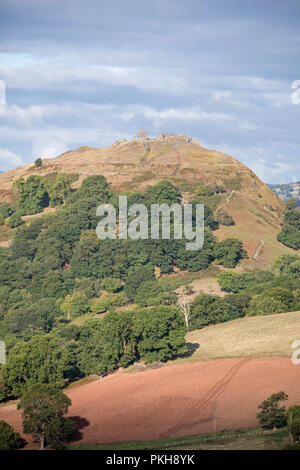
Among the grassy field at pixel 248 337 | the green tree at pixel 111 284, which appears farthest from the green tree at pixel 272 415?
the green tree at pixel 111 284

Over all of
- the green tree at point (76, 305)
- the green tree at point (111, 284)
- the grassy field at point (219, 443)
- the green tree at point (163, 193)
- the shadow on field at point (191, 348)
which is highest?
the green tree at point (163, 193)

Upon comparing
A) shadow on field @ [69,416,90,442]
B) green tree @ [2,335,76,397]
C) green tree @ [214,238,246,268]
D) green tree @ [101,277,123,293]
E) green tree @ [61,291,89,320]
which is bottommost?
shadow on field @ [69,416,90,442]

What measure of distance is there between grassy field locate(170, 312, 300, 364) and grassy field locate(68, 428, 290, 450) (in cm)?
2839

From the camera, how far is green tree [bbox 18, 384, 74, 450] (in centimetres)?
6228

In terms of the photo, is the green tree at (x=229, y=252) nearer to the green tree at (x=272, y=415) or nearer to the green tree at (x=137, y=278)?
the green tree at (x=137, y=278)

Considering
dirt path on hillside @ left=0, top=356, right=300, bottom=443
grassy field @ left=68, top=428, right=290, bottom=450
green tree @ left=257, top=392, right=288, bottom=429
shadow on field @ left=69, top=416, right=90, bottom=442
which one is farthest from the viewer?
dirt path on hillside @ left=0, top=356, right=300, bottom=443

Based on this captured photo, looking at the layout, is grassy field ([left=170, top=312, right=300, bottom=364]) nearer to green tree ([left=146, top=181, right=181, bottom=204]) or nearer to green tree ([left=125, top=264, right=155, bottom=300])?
green tree ([left=125, top=264, right=155, bottom=300])

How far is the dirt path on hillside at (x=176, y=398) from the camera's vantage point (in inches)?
2633

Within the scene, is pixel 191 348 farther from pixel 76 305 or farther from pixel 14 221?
pixel 14 221

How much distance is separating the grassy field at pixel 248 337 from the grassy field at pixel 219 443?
28386 millimetres

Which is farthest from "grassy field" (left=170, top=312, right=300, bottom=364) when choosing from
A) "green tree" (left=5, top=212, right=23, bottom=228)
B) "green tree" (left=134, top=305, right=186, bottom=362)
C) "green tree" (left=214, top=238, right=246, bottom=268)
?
"green tree" (left=5, top=212, right=23, bottom=228)

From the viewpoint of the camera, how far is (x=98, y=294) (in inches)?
5856
